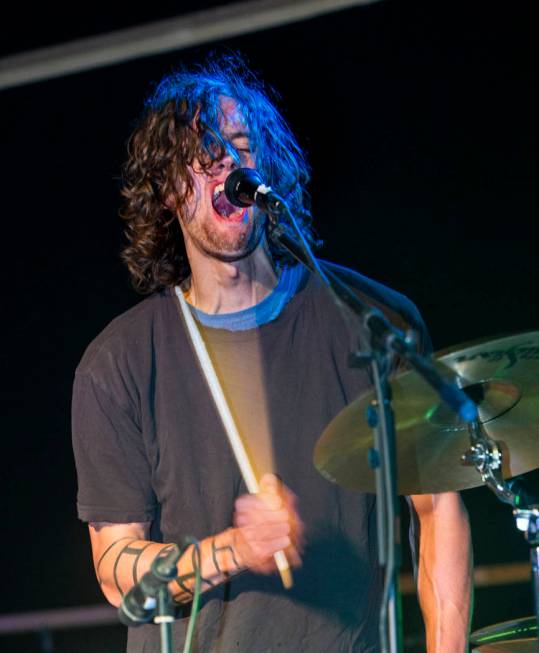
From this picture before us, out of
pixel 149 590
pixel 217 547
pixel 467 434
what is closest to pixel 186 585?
pixel 217 547

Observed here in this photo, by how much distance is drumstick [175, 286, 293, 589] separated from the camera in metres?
1.91

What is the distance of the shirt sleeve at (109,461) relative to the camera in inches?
81.8

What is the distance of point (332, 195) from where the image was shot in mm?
3188

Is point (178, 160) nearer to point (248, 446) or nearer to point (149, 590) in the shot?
point (248, 446)

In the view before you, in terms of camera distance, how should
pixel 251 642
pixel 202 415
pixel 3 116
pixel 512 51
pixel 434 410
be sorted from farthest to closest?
pixel 3 116 < pixel 512 51 < pixel 202 415 < pixel 251 642 < pixel 434 410

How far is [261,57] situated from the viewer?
3166 mm

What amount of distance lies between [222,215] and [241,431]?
486mm

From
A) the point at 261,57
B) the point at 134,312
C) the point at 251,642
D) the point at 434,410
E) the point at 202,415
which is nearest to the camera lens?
the point at 434,410

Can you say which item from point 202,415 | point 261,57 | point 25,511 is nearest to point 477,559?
point 202,415

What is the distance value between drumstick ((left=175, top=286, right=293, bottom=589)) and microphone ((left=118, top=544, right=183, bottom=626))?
1.64ft

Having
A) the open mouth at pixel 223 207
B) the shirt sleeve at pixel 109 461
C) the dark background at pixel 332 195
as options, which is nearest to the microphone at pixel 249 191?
the open mouth at pixel 223 207

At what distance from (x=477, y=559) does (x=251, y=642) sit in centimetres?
126

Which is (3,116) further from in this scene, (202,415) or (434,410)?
(434,410)

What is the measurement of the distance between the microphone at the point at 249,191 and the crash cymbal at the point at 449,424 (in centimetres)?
39
